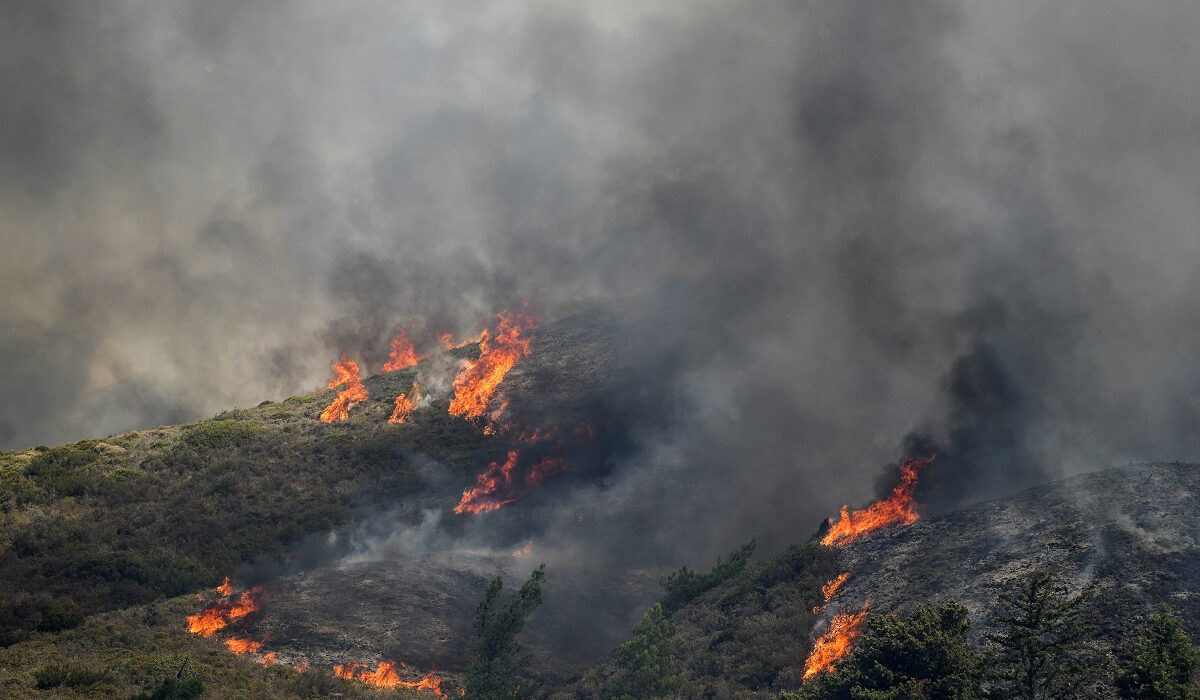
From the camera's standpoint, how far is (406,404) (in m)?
90.6

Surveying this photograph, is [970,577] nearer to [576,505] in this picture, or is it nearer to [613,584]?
[613,584]

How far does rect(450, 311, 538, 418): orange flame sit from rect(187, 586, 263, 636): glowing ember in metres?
39.3

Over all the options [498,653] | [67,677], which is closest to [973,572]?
[498,653]

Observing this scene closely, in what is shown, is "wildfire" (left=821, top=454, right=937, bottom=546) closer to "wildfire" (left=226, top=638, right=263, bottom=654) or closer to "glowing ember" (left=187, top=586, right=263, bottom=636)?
"wildfire" (left=226, top=638, right=263, bottom=654)

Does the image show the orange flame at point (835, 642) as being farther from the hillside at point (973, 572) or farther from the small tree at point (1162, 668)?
the small tree at point (1162, 668)

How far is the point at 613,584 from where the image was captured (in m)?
65.5

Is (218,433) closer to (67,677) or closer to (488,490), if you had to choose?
(488,490)

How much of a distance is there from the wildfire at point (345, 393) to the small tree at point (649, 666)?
5911 centimetres

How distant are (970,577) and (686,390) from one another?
52.1 meters

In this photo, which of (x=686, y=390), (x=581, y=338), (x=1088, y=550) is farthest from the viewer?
(x=581, y=338)

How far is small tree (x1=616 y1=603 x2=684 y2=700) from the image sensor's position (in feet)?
123

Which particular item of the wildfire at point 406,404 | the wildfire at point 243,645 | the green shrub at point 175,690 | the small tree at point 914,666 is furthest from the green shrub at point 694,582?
the wildfire at point 406,404

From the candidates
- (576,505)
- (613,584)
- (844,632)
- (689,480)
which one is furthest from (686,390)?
(844,632)

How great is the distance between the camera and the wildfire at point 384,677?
43.6 m
